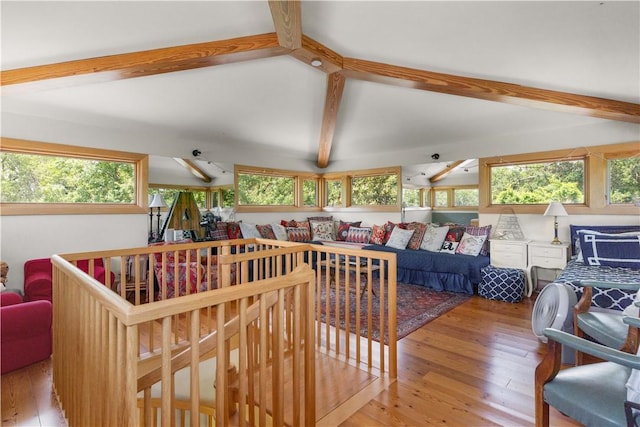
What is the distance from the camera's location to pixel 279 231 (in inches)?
231

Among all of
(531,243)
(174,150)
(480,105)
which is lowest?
(531,243)

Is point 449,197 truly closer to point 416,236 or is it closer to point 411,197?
point 411,197

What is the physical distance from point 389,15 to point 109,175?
4.07 m

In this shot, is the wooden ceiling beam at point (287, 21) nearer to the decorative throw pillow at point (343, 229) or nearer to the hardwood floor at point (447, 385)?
the hardwood floor at point (447, 385)

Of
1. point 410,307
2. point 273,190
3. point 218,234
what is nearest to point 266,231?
point 218,234

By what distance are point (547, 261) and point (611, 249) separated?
0.77 m

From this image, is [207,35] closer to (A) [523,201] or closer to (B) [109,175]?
(B) [109,175]

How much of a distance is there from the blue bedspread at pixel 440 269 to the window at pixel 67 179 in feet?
13.7

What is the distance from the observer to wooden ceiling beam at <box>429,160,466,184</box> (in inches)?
218

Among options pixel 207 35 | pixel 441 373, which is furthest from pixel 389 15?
pixel 441 373

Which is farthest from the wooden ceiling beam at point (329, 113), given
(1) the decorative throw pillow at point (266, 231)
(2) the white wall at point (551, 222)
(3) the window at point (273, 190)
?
(2) the white wall at point (551, 222)

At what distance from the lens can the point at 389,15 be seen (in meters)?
2.54

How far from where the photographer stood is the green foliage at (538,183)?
4.28 m

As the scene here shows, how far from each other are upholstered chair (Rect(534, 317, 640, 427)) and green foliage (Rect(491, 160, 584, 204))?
145 inches
